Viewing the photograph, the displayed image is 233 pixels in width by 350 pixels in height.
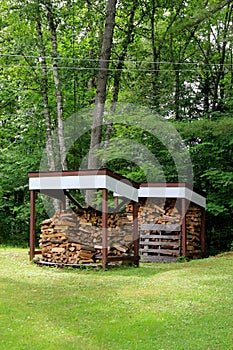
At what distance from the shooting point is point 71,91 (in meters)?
19.0

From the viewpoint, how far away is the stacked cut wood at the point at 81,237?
36.3 ft

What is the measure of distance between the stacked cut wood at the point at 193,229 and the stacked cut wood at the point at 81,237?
2367mm

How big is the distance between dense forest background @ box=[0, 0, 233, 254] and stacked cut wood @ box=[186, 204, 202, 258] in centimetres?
76

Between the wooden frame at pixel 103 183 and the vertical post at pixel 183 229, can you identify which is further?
the vertical post at pixel 183 229

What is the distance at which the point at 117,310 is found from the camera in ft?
21.5

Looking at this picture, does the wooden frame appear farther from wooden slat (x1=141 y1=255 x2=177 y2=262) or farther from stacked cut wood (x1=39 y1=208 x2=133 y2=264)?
wooden slat (x1=141 y1=255 x2=177 y2=262)

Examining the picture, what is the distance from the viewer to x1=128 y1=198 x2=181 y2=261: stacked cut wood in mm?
13164

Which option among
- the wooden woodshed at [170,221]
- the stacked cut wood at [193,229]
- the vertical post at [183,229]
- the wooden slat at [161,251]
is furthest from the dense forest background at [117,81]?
the wooden slat at [161,251]

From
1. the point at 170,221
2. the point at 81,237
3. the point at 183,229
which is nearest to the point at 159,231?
the point at 170,221

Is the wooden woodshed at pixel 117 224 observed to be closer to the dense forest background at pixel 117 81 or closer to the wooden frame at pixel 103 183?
the wooden frame at pixel 103 183

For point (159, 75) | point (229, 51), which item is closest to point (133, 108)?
point (159, 75)

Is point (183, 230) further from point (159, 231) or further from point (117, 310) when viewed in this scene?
point (117, 310)

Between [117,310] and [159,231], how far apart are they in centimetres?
704

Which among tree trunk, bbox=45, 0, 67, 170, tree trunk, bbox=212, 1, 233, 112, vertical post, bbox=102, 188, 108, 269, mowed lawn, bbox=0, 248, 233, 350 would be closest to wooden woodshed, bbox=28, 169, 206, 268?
vertical post, bbox=102, 188, 108, 269
